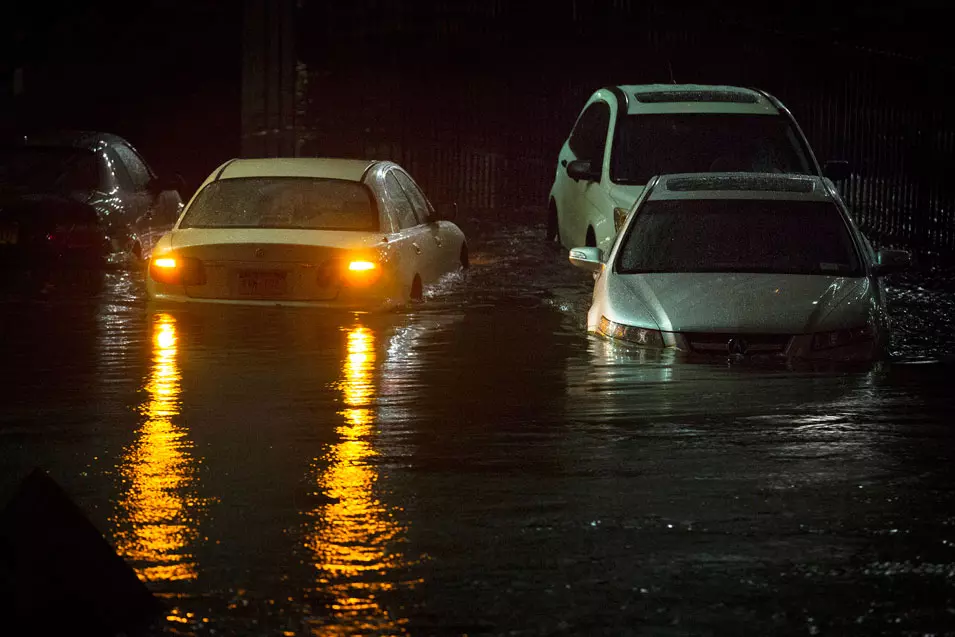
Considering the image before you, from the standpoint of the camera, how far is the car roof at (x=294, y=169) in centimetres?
1516

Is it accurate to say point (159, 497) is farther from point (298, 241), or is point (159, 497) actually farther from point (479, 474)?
point (298, 241)

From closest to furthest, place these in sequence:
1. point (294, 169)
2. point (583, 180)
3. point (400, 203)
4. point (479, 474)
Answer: point (479, 474) < point (294, 169) < point (400, 203) < point (583, 180)

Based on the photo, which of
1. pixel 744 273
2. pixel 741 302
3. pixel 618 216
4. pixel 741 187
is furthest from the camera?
pixel 618 216

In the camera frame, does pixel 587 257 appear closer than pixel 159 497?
No

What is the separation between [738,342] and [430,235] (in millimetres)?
4663

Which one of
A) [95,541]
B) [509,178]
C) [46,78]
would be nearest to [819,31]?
[509,178]

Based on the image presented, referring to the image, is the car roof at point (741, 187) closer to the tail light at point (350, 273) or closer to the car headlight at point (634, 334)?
the car headlight at point (634, 334)

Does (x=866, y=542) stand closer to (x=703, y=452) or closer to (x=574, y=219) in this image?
(x=703, y=452)

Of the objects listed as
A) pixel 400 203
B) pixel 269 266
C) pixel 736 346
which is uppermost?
pixel 400 203

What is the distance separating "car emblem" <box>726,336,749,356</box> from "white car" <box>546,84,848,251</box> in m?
4.95

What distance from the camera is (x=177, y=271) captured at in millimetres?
14195

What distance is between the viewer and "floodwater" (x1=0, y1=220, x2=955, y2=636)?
691 cm

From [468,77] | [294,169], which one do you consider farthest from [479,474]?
[468,77]

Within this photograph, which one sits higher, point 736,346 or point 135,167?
point 135,167
